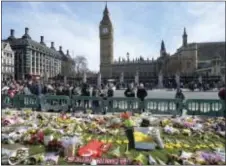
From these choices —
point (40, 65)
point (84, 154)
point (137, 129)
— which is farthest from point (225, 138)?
point (40, 65)

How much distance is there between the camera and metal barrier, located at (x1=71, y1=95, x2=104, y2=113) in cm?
1456

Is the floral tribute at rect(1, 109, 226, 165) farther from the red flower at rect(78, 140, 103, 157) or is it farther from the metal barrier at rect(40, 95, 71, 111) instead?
the metal barrier at rect(40, 95, 71, 111)

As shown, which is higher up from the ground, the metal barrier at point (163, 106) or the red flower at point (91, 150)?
the metal barrier at point (163, 106)

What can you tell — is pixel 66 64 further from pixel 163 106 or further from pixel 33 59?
pixel 163 106

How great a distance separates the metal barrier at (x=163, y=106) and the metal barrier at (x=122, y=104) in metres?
0.43

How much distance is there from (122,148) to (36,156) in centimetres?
191

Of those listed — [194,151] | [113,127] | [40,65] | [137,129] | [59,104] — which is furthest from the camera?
[40,65]

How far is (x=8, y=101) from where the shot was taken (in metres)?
16.2

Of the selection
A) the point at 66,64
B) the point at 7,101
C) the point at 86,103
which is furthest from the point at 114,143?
the point at 66,64

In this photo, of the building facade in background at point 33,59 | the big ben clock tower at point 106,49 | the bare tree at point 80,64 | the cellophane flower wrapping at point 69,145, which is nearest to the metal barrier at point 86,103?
the cellophane flower wrapping at point 69,145

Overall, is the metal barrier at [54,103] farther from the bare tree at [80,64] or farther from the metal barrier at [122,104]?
the bare tree at [80,64]

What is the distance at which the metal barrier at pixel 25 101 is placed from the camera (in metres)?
15.7

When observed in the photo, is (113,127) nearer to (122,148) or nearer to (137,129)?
(137,129)

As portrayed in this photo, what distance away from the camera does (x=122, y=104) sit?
14227 mm
